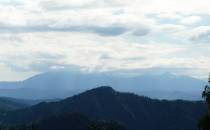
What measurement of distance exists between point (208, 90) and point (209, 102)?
3852 millimetres

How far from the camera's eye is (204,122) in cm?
8444

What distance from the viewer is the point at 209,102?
87.9 metres

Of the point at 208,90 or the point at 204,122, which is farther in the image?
the point at 208,90

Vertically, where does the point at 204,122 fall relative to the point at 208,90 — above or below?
below

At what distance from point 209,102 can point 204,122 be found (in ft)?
16.7

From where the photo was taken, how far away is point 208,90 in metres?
91.1

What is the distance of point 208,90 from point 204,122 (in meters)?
8.87
